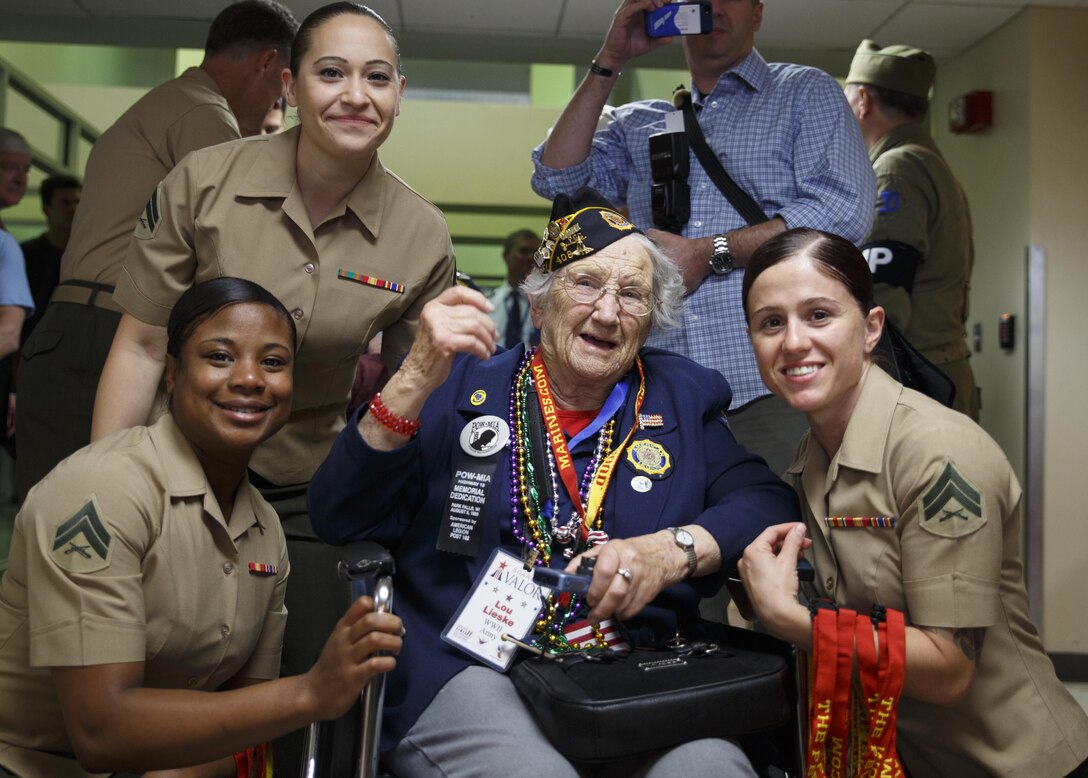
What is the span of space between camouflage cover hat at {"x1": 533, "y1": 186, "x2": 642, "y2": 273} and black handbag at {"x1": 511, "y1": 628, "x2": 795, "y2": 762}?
2.68 ft

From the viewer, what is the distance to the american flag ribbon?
1915 millimetres

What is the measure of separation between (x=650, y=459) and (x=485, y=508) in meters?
0.34

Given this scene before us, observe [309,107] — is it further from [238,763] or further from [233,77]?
[238,763]

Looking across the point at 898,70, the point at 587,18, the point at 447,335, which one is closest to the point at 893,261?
the point at 898,70

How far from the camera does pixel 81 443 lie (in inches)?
117

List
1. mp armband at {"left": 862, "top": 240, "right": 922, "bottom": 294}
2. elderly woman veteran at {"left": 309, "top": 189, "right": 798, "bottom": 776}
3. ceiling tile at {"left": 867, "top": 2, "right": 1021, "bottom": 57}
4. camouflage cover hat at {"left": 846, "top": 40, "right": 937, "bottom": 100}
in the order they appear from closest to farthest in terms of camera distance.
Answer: elderly woman veteran at {"left": 309, "top": 189, "right": 798, "bottom": 776} → mp armband at {"left": 862, "top": 240, "right": 922, "bottom": 294} → camouflage cover hat at {"left": 846, "top": 40, "right": 937, "bottom": 100} → ceiling tile at {"left": 867, "top": 2, "right": 1021, "bottom": 57}

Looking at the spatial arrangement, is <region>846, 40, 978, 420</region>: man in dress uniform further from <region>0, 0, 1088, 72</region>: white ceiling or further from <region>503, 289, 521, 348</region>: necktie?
<region>503, 289, 521, 348</region>: necktie

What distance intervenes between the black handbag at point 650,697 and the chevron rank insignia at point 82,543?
711 mm

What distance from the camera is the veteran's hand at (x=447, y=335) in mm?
1922

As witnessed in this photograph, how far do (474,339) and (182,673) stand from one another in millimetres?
752

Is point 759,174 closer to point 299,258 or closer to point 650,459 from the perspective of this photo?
point 650,459

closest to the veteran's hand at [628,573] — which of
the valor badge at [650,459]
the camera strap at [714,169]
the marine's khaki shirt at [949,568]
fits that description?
the valor badge at [650,459]

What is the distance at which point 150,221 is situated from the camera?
2398 millimetres

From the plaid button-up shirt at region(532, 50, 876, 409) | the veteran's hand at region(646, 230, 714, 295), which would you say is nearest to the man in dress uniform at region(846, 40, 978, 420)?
the plaid button-up shirt at region(532, 50, 876, 409)
